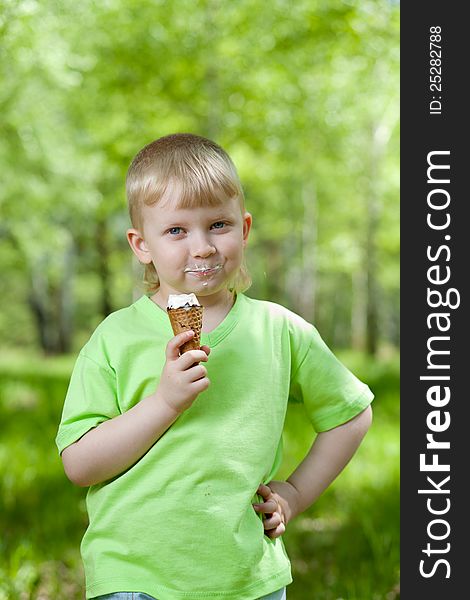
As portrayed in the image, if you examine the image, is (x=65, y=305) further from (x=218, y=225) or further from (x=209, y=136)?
(x=218, y=225)

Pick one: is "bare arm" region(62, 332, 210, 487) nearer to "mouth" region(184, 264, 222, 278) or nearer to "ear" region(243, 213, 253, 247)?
"mouth" region(184, 264, 222, 278)

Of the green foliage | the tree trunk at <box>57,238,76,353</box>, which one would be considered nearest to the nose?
the green foliage

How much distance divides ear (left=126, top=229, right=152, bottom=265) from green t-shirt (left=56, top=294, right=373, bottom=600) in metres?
0.10

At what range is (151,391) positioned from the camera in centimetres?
178

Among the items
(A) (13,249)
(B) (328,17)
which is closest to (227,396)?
(B) (328,17)

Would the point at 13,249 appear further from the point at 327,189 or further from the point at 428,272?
the point at 428,272

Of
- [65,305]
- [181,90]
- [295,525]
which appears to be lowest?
[295,525]

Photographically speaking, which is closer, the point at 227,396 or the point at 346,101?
the point at 227,396

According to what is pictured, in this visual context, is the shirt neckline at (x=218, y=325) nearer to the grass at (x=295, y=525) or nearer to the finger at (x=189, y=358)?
the finger at (x=189, y=358)

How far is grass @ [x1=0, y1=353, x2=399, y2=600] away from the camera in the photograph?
11.1 feet

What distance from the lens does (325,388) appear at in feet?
6.48

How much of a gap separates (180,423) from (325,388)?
15.4 inches

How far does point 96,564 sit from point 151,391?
384 millimetres

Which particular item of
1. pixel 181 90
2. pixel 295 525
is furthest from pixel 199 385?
pixel 181 90
